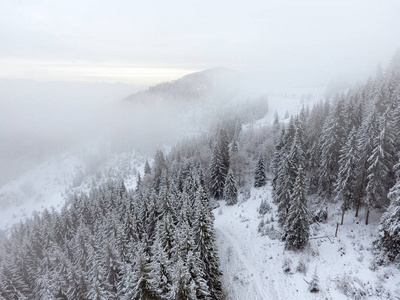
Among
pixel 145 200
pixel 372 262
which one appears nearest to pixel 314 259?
pixel 372 262

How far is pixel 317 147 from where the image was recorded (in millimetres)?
43500

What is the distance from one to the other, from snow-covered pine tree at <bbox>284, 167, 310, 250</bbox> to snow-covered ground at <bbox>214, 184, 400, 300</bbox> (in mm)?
2018

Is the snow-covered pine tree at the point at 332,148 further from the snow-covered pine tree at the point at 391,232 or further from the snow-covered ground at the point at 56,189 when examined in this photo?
the snow-covered ground at the point at 56,189

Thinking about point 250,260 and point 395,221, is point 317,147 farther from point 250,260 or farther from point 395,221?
point 250,260

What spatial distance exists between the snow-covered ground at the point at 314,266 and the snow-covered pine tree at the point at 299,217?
2.02 m

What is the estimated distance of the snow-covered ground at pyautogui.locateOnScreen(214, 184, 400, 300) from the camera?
24719 millimetres

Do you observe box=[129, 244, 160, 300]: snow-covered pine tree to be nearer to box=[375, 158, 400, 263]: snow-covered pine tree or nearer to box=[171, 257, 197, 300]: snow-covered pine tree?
box=[171, 257, 197, 300]: snow-covered pine tree

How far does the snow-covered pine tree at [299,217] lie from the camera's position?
3035 centimetres

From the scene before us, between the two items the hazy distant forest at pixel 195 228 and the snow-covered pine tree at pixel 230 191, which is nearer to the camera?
the hazy distant forest at pixel 195 228

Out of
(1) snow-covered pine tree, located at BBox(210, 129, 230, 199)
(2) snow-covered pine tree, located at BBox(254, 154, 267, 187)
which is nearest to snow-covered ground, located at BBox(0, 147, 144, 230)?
(1) snow-covered pine tree, located at BBox(210, 129, 230, 199)

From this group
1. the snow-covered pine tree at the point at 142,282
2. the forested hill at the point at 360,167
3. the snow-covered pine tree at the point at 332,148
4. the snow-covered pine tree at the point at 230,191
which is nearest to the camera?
the snow-covered pine tree at the point at 142,282

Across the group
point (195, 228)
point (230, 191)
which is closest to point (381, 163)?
point (195, 228)

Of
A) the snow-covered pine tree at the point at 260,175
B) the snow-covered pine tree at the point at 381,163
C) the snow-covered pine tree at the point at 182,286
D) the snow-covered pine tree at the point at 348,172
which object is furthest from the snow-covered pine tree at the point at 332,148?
the snow-covered pine tree at the point at 182,286

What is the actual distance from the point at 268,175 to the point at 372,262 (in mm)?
35631
